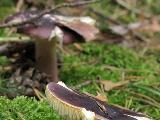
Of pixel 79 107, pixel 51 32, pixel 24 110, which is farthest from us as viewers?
pixel 51 32

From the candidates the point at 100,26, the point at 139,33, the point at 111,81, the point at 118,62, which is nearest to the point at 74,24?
the point at 111,81

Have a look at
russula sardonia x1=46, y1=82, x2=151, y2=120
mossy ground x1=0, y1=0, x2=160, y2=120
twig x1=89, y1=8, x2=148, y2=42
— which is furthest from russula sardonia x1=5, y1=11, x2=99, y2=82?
twig x1=89, y1=8, x2=148, y2=42

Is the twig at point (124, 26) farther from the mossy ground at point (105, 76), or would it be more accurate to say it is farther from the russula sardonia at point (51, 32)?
the russula sardonia at point (51, 32)

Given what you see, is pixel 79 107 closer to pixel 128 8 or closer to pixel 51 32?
pixel 51 32

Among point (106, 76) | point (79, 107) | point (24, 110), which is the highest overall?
point (79, 107)

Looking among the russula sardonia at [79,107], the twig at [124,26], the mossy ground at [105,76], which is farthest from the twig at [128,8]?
the russula sardonia at [79,107]

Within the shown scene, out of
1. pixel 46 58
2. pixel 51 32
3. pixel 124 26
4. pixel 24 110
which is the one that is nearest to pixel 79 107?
pixel 24 110

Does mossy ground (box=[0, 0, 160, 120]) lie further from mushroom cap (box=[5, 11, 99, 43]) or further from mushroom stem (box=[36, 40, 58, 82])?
mushroom cap (box=[5, 11, 99, 43])
